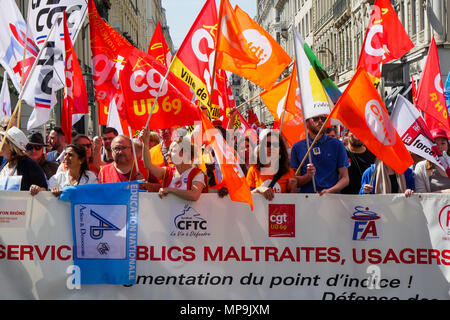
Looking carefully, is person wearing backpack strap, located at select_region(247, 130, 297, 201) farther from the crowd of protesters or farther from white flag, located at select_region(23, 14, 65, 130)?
white flag, located at select_region(23, 14, 65, 130)

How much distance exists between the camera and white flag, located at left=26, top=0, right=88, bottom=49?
8.37 metres

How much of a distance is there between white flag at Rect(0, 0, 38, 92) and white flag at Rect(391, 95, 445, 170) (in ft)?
15.9

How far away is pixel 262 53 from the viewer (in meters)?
7.44

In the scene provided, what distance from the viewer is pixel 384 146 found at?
18.3 ft

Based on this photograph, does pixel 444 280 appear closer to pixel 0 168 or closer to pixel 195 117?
pixel 195 117

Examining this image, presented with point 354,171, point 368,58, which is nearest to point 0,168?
point 354,171

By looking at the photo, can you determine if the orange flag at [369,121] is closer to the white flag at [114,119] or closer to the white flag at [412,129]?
the white flag at [412,129]

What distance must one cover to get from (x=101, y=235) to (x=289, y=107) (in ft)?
11.0

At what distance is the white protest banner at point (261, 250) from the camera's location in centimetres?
534

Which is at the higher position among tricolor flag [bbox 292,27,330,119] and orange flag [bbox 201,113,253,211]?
tricolor flag [bbox 292,27,330,119]

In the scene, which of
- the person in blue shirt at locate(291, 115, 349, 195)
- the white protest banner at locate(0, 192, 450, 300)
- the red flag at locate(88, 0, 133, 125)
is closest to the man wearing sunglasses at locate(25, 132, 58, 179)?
the red flag at locate(88, 0, 133, 125)

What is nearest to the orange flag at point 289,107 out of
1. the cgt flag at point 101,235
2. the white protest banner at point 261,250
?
the white protest banner at point 261,250

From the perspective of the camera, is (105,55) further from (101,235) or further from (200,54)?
(101,235)

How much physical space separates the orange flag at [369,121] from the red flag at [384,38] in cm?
362
